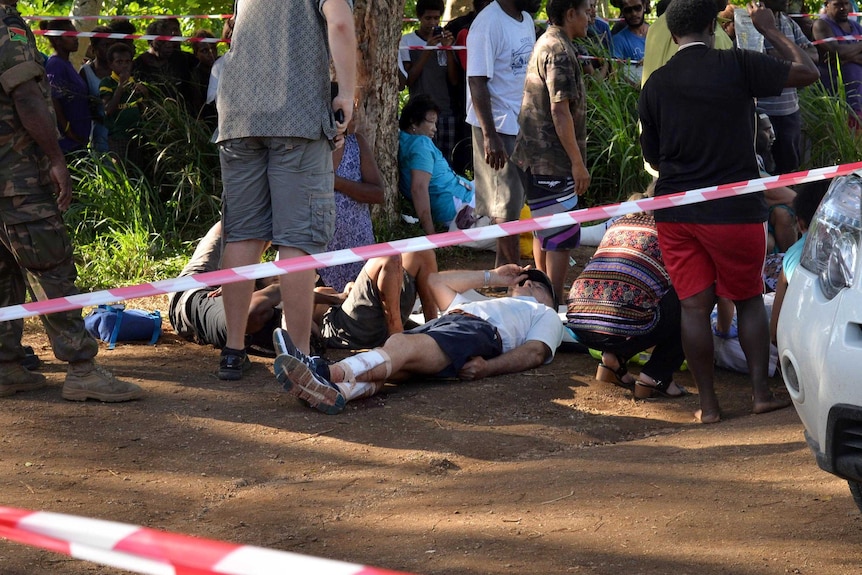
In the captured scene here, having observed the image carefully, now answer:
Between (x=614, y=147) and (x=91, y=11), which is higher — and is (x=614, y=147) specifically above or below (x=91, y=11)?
below

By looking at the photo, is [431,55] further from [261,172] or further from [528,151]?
[261,172]

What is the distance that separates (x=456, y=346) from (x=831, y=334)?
289 centimetres

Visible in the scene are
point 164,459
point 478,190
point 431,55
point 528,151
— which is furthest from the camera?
point 431,55

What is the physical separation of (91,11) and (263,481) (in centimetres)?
924

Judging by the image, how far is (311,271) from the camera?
537 centimetres

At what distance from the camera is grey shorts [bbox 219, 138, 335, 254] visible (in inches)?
208

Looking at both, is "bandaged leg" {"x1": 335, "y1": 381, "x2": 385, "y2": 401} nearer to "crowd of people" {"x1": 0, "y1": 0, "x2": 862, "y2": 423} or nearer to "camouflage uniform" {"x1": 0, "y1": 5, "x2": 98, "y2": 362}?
"crowd of people" {"x1": 0, "y1": 0, "x2": 862, "y2": 423}

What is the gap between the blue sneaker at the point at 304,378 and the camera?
4.91 metres

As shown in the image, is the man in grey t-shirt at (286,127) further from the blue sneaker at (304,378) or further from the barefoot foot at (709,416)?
the barefoot foot at (709,416)

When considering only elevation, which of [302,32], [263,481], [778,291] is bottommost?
[263,481]

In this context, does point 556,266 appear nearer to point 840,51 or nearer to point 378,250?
point 378,250

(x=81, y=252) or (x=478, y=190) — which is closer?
(x=478, y=190)

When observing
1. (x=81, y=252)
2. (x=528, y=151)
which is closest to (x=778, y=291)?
(x=528, y=151)

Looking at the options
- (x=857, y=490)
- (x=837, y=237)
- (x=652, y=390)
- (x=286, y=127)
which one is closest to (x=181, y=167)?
(x=286, y=127)
